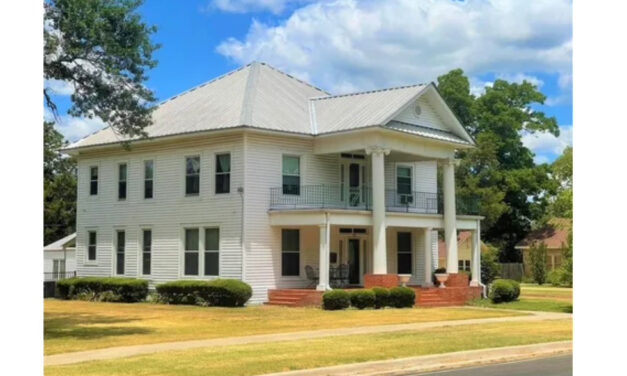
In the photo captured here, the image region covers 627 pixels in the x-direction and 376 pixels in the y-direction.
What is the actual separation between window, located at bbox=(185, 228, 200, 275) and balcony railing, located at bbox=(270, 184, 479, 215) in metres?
3.47

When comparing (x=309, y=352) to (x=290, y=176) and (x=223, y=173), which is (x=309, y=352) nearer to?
(x=223, y=173)

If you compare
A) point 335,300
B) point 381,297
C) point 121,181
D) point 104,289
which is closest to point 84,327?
point 335,300

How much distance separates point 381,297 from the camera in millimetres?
27828

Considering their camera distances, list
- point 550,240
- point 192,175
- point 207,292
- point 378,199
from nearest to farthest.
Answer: point 207,292 < point 378,199 < point 192,175 < point 550,240

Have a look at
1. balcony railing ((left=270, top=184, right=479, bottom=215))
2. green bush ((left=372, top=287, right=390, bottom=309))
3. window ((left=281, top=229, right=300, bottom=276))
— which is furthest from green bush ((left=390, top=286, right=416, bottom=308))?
window ((left=281, top=229, right=300, bottom=276))

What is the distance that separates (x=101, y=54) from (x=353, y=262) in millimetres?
16313

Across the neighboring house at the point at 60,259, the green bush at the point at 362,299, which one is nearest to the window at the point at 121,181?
the neighboring house at the point at 60,259

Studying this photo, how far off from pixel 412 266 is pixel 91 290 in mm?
13339

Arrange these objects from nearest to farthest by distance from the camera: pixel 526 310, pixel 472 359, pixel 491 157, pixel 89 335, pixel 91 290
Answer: pixel 472 359 < pixel 89 335 < pixel 526 310 < pixel 91 290 < pixel 491 157
